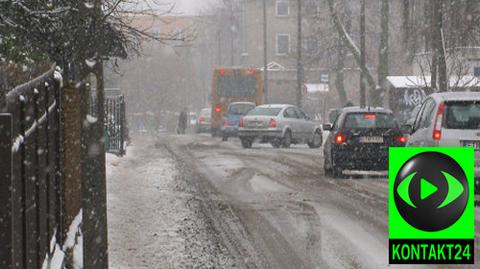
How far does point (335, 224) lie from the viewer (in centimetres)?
1280

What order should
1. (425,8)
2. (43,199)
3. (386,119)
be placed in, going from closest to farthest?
(43,199) < (386,119) < (425,8)

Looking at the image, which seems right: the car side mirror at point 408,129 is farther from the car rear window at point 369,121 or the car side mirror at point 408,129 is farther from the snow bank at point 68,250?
the snow bank at point 68,250

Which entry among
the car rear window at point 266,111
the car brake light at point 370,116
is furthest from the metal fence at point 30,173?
the car rear window at point 266,111

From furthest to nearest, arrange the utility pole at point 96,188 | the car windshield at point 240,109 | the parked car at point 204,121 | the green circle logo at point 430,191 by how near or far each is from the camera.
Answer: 1. the parked car at point 204,121
2. the car windshield at point 240,109
3. the utility pole at point 96,188
4. the green circle logo at point 430,191

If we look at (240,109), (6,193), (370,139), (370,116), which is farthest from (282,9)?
(6,193)

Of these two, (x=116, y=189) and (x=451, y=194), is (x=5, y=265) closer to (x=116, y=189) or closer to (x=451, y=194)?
(x=451, y=194)

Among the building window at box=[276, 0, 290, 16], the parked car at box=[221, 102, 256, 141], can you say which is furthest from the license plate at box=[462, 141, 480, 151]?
the building window at box=[276, 0, 290, 16]

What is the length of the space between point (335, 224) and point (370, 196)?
3.91 metres

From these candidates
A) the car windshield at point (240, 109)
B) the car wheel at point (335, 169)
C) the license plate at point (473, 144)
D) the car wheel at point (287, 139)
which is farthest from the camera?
the car windshield at point (240, 109)

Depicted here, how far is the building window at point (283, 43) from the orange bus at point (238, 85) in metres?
46.0

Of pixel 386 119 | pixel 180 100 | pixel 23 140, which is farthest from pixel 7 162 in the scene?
pixel 180 100

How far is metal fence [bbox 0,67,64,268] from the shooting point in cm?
480

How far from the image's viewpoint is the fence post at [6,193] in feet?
15.6

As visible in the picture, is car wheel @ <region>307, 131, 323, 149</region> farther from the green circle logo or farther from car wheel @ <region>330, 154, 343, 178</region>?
the green circle logo
